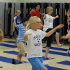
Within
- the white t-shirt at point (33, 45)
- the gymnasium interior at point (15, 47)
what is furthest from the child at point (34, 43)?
the gymnasium interior at point (15, 47)

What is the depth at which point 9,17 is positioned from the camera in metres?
15.4

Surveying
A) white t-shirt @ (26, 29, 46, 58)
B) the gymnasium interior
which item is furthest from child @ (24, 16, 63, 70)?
the gymnasium interior

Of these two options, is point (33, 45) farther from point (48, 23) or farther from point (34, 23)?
point (48, 23)

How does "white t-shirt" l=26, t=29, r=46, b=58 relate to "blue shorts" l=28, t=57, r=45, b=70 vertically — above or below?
above

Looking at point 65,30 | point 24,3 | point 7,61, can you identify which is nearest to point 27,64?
point 7,61

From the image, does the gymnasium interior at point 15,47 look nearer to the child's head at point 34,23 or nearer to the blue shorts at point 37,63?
the blue shorts at point 37,63

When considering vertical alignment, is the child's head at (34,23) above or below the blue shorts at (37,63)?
above

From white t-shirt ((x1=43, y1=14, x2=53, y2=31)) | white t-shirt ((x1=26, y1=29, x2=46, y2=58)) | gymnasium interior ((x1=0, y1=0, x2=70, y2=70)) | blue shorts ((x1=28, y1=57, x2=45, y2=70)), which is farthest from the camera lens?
white t-shirt ((x1=43, y1=14, x2=53, y2=31))

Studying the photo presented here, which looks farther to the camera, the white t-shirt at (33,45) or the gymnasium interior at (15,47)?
the gymnasium interior at (15,47)

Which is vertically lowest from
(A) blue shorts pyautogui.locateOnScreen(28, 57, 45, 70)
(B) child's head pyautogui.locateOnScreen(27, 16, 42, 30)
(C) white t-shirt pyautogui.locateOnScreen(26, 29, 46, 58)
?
(A) blue shorts pyautogui.locateOnScreen(28, 57, 45, 70)

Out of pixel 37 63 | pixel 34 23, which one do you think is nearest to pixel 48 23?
pixel 34 23

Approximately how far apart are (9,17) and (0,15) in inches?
28.3

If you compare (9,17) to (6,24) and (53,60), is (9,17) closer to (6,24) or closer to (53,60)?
(6,24)

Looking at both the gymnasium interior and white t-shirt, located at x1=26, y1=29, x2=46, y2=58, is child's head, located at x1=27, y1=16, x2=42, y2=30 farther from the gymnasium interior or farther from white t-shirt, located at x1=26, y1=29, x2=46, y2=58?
the gymnasium interior
